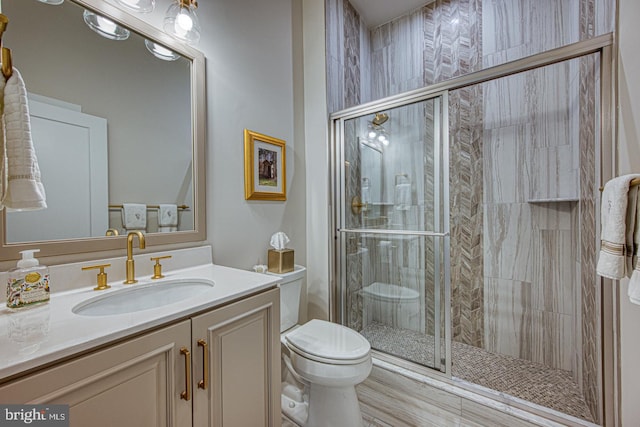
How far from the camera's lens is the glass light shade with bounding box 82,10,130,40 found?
103 cm

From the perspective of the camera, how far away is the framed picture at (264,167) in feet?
5.28

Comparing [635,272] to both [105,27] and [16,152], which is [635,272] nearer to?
[16,152]

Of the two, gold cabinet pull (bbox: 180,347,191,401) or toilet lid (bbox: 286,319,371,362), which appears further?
toilet lid (bbox: 286,319,371,362)

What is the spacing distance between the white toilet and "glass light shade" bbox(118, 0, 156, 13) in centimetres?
147

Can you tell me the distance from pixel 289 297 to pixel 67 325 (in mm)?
1064

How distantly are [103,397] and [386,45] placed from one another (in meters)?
3.03

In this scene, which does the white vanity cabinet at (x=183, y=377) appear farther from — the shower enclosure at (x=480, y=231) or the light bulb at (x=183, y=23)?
the light bulb at (x=183, y=23)

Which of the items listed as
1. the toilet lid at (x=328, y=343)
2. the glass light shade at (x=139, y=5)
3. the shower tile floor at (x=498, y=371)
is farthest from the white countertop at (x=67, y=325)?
the shower tile floor at (x=498, y=371)

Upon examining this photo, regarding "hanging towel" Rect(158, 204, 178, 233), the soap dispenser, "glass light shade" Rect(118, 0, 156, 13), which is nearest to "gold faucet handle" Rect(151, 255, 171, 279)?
"hanging towel" Rect(158, 204, 178, 233)

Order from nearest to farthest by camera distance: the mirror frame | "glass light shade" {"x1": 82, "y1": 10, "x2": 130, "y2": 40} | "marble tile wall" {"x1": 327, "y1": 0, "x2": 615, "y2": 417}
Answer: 1. the mirror frame
2. "glass light shade" {"x1": 82, "y1": 10, "x2": 130, "y2": 40}
3. "marble tile wall" {"x1": 327, "y1": 0, "x2": 615, "y2": 417}

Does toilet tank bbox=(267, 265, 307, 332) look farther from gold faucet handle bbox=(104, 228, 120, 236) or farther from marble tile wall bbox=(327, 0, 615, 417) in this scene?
marble tile wall bbox=(327, 0, 615, 417)

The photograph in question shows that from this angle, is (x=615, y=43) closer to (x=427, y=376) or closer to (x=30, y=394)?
(x=427, y=376)

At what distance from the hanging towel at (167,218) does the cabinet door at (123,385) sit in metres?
0.63

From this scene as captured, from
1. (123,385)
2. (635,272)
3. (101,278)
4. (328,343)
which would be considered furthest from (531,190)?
(101,278)
